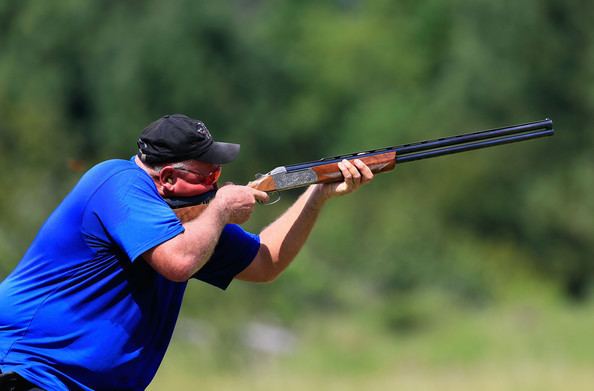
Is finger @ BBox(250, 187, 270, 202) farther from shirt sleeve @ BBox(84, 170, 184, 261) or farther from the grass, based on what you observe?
the grass

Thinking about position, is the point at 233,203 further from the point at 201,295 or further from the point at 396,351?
the point at 396,351

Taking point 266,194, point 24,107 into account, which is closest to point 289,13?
point 24,107

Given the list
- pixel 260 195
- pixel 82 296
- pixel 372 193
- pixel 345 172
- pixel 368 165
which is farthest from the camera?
pixel 372 193

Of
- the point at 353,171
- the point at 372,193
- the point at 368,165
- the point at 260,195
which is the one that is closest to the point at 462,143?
the point at 368,165

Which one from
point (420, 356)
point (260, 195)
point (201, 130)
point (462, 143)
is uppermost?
point (201, 130)

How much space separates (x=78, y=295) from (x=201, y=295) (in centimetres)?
1489

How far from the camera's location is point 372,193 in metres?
47.1

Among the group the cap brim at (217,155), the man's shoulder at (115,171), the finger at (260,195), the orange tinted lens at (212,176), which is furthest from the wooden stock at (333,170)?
the man's shoulder at (115,171)

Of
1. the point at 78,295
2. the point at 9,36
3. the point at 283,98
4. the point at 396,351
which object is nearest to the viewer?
the point at 78,295

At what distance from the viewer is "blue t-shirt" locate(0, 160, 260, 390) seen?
213 inches

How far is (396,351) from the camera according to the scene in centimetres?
2641

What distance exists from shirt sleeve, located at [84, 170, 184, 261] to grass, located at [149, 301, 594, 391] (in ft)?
36.3

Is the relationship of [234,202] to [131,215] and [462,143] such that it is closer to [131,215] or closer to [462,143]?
[131,215]

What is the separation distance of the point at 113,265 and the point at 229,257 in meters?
1.03
